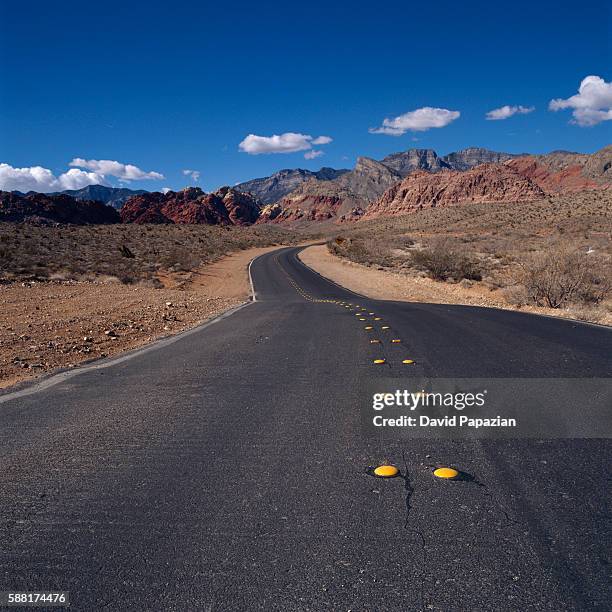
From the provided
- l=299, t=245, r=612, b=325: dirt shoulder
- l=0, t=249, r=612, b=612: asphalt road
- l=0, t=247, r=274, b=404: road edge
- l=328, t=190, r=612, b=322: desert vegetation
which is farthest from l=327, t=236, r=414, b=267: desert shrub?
l=0, t=249, r=612, b=612: asphalt road

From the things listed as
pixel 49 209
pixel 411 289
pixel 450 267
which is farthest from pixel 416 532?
pixel 49 209

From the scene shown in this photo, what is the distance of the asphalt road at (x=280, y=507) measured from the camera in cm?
270

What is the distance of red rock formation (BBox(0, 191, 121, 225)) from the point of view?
377 feet

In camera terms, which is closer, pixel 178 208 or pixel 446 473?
pixel 446 473

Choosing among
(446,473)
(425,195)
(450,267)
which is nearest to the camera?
(446,473)

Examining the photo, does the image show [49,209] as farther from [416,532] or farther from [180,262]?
[416,532]

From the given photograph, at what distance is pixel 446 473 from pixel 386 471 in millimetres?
439

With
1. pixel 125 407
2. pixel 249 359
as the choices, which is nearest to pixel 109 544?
pixel 125 407

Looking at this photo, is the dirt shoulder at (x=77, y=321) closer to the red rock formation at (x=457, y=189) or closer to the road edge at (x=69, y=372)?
the road edge at (x=69, y=372)

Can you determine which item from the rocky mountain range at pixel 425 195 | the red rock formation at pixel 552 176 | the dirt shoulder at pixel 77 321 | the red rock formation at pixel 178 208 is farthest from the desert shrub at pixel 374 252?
the red rock formation at pixel 178 208

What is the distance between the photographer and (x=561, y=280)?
1900cm

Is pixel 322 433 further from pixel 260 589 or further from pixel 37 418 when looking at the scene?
pixel 37 418

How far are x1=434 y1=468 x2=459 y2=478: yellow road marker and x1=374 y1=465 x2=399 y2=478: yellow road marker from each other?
299 mm

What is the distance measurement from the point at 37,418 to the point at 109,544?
3.16 metres
